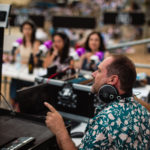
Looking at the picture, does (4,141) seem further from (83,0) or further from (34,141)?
(83,0)

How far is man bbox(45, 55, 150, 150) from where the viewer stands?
1.46 m

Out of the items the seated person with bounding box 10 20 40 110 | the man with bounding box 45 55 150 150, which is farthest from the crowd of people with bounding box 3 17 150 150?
the seated person with bounding box 10 20 40 110

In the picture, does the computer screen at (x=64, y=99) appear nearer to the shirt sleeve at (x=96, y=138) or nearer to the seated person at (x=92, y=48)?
the shirt sleeve at (x=96, y=138)

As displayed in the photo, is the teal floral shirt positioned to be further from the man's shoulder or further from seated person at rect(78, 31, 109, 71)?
seated person at rect(78, 31, 109, 71)

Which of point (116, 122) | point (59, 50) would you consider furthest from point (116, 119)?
point (59, 50)

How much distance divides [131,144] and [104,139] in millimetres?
152

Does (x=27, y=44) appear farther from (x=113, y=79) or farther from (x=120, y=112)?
(x=120, y=112)

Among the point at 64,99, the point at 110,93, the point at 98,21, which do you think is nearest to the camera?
the point at 110,93

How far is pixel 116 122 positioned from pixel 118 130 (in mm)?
42

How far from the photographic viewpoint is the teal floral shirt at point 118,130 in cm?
146

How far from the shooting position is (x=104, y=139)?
145 centimetres

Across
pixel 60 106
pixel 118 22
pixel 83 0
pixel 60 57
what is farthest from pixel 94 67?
pixel 83 0

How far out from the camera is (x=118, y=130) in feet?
4.80

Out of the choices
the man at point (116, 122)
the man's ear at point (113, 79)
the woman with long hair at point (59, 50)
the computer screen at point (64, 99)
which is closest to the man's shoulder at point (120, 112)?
the man at point (116, 122)
